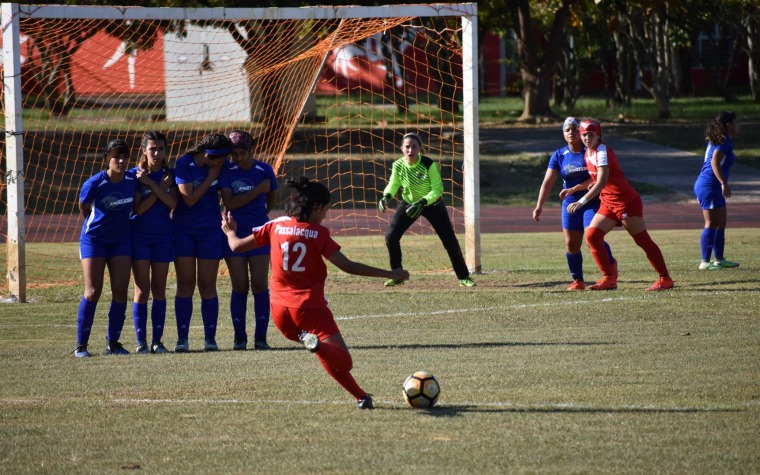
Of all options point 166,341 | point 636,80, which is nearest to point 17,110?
point 166,341

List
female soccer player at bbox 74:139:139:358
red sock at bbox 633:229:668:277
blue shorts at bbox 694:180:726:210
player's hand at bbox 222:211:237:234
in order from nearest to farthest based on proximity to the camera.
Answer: player's hand at bbox 222:211:237:234, female soccer player at bbox 74:139:139:358, red sock at bbox 633:229:668:277, blue shorts at bbox 694:180:726:210

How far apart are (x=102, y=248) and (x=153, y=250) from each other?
1.44ft

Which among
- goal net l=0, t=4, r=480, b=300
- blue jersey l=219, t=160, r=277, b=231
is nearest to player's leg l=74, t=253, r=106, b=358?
blue jersey l=219, t=160, r=277, b=231

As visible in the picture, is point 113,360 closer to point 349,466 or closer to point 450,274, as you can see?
point 349,466

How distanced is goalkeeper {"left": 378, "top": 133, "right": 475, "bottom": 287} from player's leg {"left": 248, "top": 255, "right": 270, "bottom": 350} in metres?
3.49

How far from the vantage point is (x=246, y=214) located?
352 inches

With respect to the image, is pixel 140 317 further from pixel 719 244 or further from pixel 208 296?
pixel 719 244

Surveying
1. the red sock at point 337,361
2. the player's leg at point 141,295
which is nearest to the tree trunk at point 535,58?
the player's leg at point 141,295

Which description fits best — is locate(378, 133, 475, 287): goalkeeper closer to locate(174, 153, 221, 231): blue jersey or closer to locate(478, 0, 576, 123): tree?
locate(174, 153, 221, 231): blue jersey

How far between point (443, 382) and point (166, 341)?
334 centimetres

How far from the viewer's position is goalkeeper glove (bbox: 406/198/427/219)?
40.1ft

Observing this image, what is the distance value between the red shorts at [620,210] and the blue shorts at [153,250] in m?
5.13

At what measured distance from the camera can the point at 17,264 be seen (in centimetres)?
1220

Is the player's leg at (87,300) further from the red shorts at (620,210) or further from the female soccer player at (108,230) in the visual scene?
the red shorts at (620,210)
